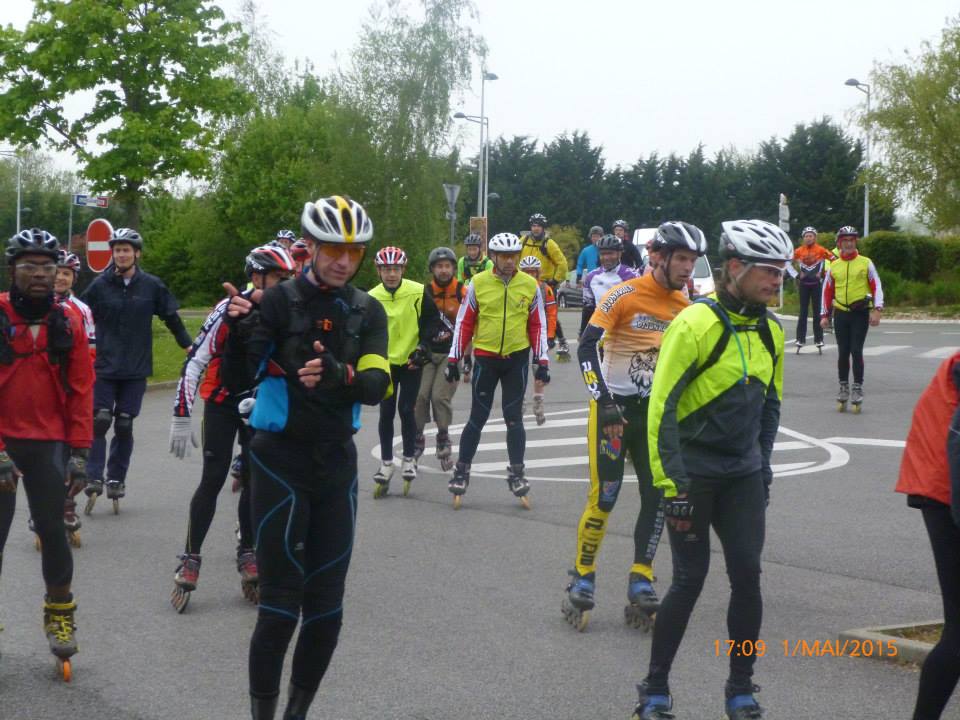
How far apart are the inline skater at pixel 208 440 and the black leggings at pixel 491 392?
319 cm

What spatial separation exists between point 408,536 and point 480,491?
2044mm

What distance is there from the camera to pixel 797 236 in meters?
77.1

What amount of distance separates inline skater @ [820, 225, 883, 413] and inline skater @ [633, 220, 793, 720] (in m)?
10.9

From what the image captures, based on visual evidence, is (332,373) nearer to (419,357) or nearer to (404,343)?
(419,357)

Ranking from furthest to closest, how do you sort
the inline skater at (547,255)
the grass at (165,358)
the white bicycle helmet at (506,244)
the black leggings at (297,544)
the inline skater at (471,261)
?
the inline skater at (547,255), the grass at (165,358), the inline skater at (471,261), the white bicycle helmet at (506,244), the black leggings at (297,544)

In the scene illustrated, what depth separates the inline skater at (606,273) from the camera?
1266cm

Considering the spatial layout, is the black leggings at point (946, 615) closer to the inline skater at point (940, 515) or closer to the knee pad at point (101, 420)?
the inline skater at point (940, 515)

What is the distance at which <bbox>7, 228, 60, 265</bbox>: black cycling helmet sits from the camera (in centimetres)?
598

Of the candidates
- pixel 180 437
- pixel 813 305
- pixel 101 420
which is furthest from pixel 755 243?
pixel 813 305

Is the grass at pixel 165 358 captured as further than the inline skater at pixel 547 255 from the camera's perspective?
No

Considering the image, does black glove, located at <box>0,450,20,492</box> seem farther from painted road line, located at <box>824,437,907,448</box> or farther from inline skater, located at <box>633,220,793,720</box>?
painted road line, located at <box>824,437,907,448</box>

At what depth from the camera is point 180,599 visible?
23.8 ft

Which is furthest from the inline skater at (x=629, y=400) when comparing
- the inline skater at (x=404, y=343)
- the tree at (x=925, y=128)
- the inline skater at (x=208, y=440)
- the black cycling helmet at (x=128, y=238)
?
the tree at (x=925, y=128)

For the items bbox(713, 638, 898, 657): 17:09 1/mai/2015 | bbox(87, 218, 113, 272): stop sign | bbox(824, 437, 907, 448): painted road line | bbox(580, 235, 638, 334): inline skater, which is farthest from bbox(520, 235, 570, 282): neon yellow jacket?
bbox(713, 638, 898, 657): 17:09 1/mai/2015
